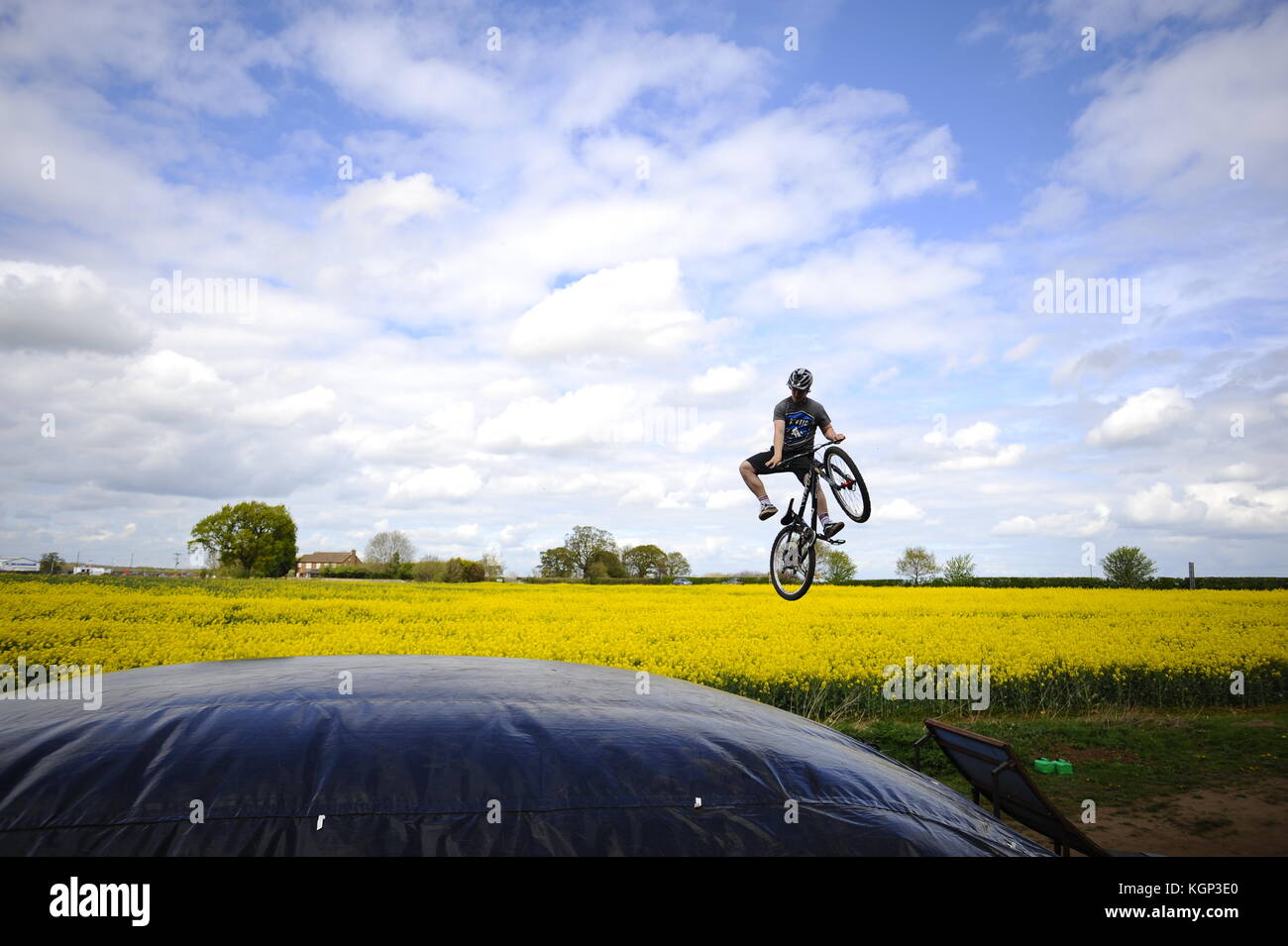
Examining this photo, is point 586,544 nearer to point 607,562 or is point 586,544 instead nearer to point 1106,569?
point 607,562

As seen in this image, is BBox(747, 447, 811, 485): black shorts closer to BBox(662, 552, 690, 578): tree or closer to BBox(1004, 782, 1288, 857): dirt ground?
BBox(1004, 782, 1288, 857): dirt ground

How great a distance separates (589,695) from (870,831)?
1.45m

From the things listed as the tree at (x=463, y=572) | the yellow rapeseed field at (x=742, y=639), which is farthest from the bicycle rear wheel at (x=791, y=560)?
the tree at (x=463, y=572)

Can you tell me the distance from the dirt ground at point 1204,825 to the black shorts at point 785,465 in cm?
626

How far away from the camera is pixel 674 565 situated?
37.5 meters

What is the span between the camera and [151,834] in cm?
217

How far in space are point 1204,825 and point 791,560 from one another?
8441 mm

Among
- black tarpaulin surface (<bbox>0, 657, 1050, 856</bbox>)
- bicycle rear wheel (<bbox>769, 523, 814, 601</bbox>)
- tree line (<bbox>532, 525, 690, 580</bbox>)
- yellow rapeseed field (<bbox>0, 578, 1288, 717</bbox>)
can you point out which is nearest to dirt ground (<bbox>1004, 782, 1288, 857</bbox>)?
yellow rapeseed field (<bbox>0, 578, 1288, 717</bbox>)

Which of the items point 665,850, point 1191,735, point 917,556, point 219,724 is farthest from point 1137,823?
point 917,556

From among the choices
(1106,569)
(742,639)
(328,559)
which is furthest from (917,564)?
(328,559)

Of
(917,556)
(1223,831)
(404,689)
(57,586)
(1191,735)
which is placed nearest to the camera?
(404,689)
